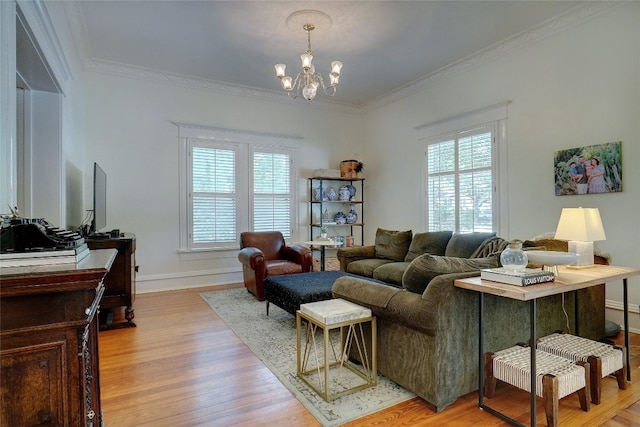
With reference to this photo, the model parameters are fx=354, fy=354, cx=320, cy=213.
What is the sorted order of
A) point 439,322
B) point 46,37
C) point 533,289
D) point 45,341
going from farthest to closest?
point 46,37
point 439,322
point 533,289
point 45,341

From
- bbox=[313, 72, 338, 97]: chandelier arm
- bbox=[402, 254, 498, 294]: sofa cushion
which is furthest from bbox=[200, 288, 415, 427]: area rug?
bbox=[313, 72, 338, 97]: chandelier arm

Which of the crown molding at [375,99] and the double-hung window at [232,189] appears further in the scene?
the double-hung window at [232,189]

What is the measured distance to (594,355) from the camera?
223cm

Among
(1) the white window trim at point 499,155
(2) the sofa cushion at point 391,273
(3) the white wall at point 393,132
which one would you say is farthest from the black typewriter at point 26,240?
(1) the white window trim at point 499,155

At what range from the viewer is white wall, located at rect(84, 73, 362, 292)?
4.96 m

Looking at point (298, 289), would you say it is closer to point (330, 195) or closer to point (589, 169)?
point (589, 169)

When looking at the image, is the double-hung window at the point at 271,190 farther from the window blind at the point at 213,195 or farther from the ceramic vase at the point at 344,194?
the ceramic vase at the point at 344,194

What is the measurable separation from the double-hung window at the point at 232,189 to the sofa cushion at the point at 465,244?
3047 millimetres

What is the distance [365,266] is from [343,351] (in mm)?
2185

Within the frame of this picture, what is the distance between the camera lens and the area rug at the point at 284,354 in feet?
6.99

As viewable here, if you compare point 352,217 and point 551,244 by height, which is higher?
point 352,217

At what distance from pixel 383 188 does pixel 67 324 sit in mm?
5749

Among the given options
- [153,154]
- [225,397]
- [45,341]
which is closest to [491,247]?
[225,397]

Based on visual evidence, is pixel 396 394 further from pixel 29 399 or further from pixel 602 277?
pixel 29 399
